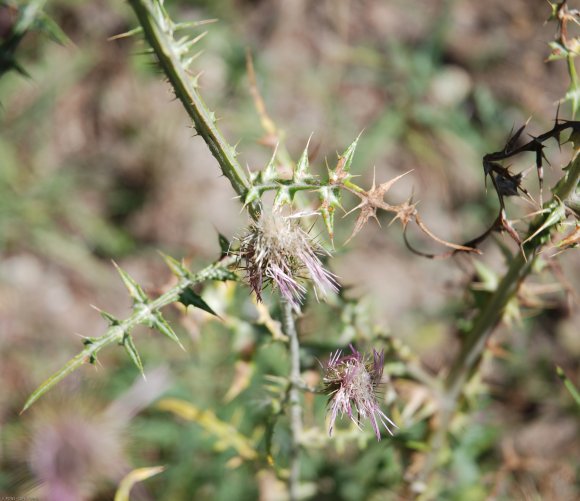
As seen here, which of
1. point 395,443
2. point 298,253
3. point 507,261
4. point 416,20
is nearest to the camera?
point 298,253

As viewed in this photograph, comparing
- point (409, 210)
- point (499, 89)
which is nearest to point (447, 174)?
point (499, 89)

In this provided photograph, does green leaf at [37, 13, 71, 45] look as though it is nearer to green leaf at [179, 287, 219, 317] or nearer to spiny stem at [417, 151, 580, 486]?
green leaf at [179, 287, 219, 317]

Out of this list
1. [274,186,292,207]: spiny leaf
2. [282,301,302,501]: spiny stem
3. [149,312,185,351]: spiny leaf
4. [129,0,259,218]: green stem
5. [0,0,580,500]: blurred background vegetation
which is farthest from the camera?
[0,0,580,500]: blurred background vegetation

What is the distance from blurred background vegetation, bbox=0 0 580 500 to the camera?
3.09m

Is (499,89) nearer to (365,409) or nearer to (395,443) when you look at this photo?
(395,443)

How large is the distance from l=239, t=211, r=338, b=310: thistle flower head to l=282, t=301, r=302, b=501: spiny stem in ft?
0.60

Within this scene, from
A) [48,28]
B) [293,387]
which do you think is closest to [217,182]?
[293,387]

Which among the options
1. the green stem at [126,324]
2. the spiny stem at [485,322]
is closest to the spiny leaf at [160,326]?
the green stem at [126,324]

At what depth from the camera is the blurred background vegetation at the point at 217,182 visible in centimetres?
309

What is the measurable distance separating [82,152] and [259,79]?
1.40m

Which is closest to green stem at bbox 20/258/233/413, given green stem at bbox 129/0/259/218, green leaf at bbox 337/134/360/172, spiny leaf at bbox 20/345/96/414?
spiny leaf at bbox 20/345/96/414

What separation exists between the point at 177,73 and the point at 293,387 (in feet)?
3.02

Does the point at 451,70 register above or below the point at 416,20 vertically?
below

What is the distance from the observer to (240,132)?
3812 mm
